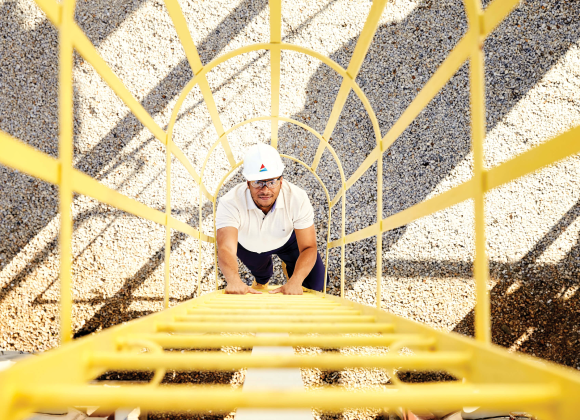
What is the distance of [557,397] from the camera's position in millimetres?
382

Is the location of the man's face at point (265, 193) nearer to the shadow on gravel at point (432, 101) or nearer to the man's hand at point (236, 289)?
the man's hand at point (236, 289)

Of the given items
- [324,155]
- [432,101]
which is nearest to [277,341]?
[324,155]

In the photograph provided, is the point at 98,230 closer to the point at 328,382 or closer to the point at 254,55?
the point at 254,55

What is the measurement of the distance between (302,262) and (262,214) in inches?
12.3

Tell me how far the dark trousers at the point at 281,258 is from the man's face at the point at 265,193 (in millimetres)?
346

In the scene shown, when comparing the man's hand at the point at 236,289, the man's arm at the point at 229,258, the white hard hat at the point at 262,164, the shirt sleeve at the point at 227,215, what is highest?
the white hard hat at the point at 262,164

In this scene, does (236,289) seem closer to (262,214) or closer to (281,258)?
(262,214)

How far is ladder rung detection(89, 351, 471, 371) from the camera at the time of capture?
48 cm

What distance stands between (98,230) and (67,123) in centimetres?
176

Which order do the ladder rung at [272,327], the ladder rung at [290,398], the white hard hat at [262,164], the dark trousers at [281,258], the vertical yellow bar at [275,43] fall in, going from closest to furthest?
the ladder rung at [290,398] → the ladder rung at [272,327] → the vertical yellow bar at [275,43] → the white hard hat at [262,164] → the dark trousers at [281,258]

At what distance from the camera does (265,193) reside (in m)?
1.69

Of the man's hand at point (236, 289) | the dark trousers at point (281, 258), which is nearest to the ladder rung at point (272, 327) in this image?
the man's hand at point (236, 289)

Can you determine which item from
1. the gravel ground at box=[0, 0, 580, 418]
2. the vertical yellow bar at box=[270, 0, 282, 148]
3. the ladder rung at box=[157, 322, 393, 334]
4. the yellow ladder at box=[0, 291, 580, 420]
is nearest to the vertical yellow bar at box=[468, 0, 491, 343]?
the yellow ladder at box=[0, 291, 580, 420]

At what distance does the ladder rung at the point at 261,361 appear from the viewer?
0.48 meters
